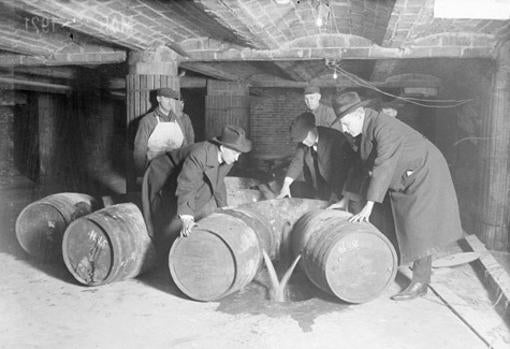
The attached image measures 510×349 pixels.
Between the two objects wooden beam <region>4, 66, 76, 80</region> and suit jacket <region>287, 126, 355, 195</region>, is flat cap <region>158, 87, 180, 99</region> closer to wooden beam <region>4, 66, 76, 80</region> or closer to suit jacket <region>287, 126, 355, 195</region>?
suit jacket <region>287, 126, 355, 195</region>

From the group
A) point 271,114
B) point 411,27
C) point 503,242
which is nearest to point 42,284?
point 411,27

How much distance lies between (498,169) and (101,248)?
5.22 meters

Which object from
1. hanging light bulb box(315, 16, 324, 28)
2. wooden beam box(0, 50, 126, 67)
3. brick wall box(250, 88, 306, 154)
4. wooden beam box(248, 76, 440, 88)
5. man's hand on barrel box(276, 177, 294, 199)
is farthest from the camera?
brick wall box(250, 88, 306, 154)

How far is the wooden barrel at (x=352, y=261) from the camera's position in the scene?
3990 mm

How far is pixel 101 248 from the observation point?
4469 millimetres

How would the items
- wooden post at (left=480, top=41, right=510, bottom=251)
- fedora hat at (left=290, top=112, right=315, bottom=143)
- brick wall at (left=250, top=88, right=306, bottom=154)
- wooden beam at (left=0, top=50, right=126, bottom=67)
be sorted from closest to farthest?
fedora hat at (left=290, top=112, right=315, bottom=143) → wooden post at (left=480, top=41, right=510, bottom=251) → wooden beam at (left=0, top=50, right=126, bottom=67) → brick wall at (left=250, top=88, right=306, bottom=154)

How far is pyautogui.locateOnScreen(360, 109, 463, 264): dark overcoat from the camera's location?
167 inches

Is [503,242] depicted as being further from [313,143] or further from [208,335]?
[208,335]

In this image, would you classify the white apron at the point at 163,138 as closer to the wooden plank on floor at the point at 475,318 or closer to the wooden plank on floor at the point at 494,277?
the wooden plank on floor at the point at 475,318

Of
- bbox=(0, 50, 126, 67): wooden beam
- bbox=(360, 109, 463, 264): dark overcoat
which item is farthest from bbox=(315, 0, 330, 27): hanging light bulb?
bbox=(0, 50, 126, 67): wooden beam

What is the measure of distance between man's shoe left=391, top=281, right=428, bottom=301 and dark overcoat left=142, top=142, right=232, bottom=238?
2180 mm

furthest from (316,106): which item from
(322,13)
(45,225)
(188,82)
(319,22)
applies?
(188,82)

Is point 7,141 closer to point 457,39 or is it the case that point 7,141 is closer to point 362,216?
point 362,216

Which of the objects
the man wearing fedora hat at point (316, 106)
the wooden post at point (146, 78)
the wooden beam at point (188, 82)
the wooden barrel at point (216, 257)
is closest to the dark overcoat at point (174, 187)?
the wooden barrel at point (216, 257)
